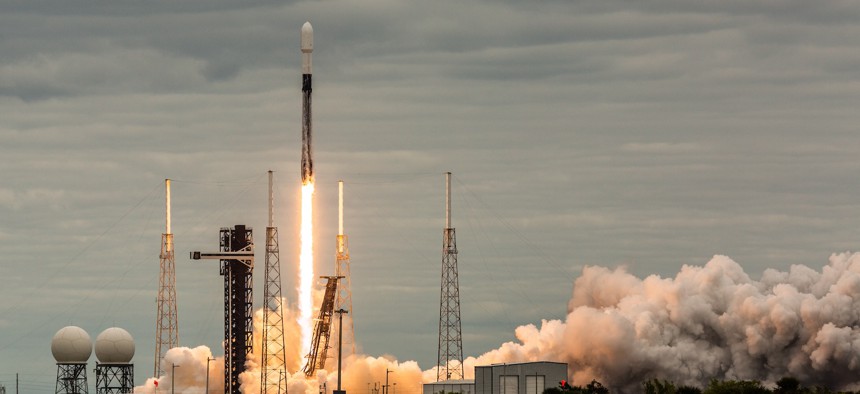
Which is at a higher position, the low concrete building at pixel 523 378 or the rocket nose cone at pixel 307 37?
the rocket nose cone at pixel 307 37

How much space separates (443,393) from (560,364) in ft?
46.6

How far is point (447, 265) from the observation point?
196 metres

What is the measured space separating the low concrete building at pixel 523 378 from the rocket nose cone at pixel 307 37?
37122mm

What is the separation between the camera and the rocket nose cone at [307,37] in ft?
653

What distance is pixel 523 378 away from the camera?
198 m

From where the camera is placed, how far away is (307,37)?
199125 mm

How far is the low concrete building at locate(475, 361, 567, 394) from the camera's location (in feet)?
648

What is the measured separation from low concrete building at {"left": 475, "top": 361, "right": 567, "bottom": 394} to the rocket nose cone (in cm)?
3712

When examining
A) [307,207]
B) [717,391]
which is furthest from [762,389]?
[307,207]

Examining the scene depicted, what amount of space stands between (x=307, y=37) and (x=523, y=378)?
132 feet

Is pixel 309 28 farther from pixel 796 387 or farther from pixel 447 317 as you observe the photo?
pixel 796 387

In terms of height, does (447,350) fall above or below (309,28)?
below

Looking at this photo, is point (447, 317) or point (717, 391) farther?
point (447, 317)

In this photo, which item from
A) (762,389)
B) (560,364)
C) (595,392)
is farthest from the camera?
(560,364)
